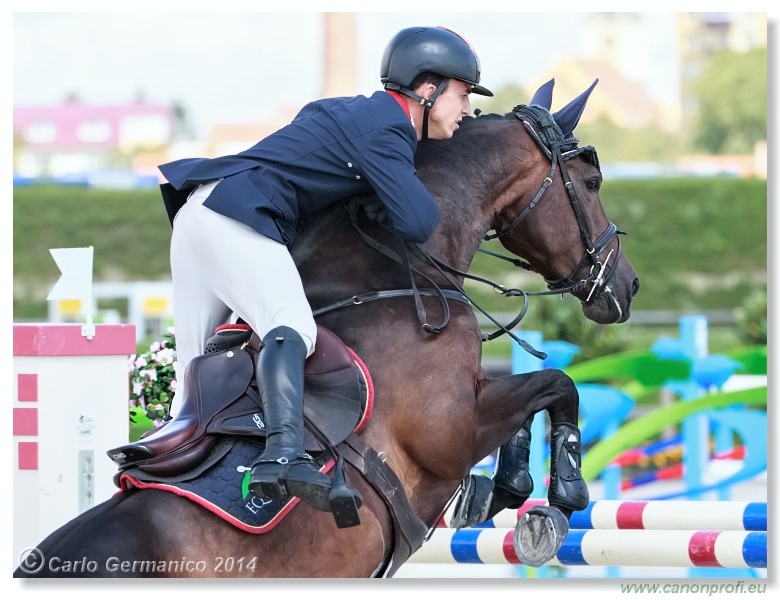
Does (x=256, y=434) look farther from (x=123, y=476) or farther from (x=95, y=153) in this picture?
(x=95, y=153)

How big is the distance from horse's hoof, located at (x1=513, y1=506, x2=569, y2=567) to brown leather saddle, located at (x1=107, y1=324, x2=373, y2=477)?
27.3 inches

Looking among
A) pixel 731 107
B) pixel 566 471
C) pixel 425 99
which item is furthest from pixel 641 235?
pixel 731 107

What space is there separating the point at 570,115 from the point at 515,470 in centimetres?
128

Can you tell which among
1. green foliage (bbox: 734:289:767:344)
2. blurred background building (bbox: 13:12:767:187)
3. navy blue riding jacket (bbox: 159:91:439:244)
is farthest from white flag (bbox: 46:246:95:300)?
blurred background building (bbox: 13:12:767:187)

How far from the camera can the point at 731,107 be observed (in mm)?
45875

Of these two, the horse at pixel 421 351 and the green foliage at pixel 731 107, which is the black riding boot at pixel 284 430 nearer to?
the horse at pixel 421 351

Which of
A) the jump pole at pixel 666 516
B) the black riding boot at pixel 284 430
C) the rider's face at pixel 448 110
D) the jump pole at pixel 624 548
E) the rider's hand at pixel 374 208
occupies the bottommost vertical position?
the jump pole at pixel 624 548

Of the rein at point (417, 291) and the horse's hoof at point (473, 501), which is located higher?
the rein at point (417, 291)

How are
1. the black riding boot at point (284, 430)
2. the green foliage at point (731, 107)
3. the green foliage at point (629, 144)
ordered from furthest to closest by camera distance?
1. the green foliage at point (629, 144)
2. the green foliage at point (731, 107)
3. the black riding boot at point (284, 430)

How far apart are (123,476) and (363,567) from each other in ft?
2.47

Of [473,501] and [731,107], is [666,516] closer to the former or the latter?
[473,501]

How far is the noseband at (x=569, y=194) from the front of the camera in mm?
3975

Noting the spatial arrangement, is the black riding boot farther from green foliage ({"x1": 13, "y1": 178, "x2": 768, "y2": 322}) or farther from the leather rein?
green foliage ({"x1": 13, "y1": 178, "x2": 768, "y2": 322})

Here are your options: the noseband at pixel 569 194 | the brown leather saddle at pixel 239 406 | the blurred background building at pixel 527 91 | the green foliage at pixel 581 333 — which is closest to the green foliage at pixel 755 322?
the green foliage at pixel 581 333
